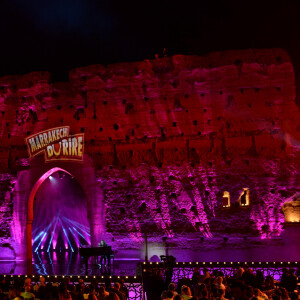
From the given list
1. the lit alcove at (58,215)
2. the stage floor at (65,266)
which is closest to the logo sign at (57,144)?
the lit alcove at (58,215)

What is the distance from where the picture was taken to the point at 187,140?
15.9 meters

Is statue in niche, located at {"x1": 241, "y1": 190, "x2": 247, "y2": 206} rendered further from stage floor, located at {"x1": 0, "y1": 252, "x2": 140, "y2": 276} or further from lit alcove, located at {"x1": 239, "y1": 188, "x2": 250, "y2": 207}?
stage floor, located at {"x1": 0, "y1": 252, "x2": 140, "y2": 276}

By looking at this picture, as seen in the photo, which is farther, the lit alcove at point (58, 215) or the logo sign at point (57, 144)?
the lit alcove at point (58, 215)

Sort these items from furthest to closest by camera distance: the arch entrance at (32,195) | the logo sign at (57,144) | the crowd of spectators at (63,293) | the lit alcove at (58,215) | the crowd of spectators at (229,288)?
the lit alcove at (58,215)
the logo sign at (57,144)
the arch entrance at (32,195)
the crowd of spectators at (63,293)
the crowd of spectators at (229,288)

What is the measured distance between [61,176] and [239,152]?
888 centimetres

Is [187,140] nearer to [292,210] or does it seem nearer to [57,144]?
[292,210]

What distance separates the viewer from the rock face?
15.2 meters

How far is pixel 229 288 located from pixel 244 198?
744cm

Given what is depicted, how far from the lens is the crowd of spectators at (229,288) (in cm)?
A: 653

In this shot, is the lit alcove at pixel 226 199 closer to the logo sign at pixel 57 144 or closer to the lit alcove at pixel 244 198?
the lit alcove at pixel 244 198

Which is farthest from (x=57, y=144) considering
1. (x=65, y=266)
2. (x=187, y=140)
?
(x=187, y=140)

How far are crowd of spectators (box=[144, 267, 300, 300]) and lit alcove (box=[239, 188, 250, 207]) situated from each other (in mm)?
5729

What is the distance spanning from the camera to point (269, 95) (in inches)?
615

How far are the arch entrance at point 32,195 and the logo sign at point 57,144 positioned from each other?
31 cm
